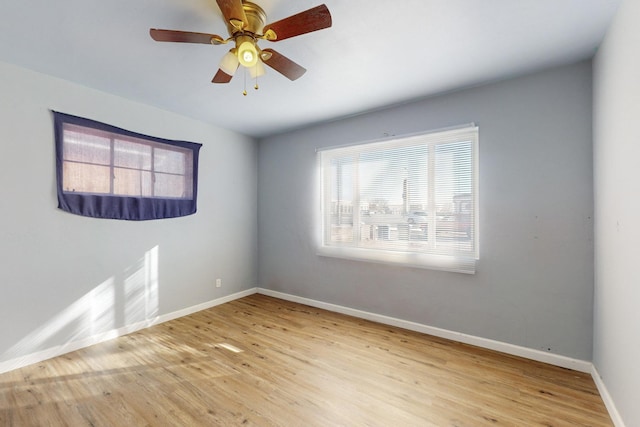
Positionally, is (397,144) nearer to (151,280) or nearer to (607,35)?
(607,35)

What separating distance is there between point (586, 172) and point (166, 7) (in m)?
3.19

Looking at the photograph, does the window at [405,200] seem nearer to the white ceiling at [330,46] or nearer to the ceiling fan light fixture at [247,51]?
the white ceiling at [330,46]

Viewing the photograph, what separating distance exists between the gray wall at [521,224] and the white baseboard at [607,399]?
0.17 m

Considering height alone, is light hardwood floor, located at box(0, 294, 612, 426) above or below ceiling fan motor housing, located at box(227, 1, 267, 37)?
below

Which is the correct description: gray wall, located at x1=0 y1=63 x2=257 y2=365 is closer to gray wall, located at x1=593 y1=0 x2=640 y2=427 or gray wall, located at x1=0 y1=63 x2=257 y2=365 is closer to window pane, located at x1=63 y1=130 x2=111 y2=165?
window pane, located at x1=63 y1=130 x2=111 y2=165

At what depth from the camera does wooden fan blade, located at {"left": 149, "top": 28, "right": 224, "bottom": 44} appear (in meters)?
1.47

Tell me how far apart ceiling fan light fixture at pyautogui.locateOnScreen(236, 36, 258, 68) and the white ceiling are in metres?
0.23

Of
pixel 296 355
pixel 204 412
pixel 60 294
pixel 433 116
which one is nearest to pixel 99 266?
pixel 60 294

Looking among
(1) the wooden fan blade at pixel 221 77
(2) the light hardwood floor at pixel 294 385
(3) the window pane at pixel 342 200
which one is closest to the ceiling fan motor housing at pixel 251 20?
(1) the wooden fan blade at pixel 221 77

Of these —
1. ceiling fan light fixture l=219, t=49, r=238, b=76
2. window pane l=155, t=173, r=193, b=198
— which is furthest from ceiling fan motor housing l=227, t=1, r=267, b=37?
window pane l=155, t=173, r=193, b=198

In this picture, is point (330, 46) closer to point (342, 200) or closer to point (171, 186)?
point (342, 200)

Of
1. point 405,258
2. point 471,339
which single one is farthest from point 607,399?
point 405,258

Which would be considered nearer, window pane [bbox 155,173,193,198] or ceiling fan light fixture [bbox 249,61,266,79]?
ceiling fan light fixture [bbox 249,61,266,79]

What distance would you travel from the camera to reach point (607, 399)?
178 centimetres
